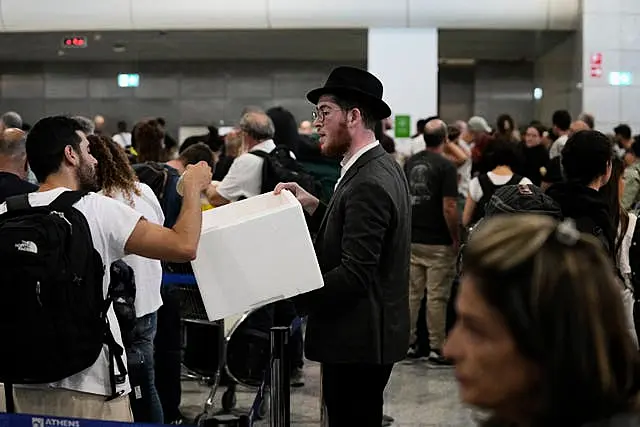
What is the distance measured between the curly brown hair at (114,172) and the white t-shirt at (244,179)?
1.37 meters

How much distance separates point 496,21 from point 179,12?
4.56 m

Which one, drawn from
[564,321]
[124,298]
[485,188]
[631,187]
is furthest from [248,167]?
[564,321]

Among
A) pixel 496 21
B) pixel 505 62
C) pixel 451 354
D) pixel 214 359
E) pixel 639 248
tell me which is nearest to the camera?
pixel 451 354

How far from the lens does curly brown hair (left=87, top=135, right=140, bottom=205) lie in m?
4.27

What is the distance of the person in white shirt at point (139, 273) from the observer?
4.32 m

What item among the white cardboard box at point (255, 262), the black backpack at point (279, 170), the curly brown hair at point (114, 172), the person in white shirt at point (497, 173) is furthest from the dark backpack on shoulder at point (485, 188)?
the white cardboard box at point (255, 262)

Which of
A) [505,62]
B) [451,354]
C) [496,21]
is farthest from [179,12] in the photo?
[451,354]

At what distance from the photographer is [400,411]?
596cm

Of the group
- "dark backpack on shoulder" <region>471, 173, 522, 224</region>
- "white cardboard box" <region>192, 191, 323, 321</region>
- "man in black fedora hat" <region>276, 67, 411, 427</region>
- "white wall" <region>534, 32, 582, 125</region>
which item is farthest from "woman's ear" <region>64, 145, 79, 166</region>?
"white wall" <region>534, 32, 582, 125</region>

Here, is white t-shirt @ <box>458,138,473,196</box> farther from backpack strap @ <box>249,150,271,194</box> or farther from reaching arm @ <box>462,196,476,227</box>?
backpack strap @ <box>249,150,271,194</box>

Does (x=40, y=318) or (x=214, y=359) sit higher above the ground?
(x=40, y=318)

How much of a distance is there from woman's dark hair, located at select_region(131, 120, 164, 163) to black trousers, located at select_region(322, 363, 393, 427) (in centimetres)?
276

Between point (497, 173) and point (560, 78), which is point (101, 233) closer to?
point (497, 173)

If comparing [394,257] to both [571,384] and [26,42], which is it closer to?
[571,384]
